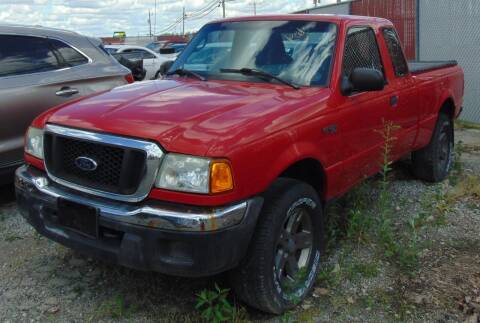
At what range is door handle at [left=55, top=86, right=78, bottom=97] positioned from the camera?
530 centimetres

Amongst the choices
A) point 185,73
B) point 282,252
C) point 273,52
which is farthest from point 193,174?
point 185,73

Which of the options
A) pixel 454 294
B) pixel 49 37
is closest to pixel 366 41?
pixel 454 294

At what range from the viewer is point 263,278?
305cm

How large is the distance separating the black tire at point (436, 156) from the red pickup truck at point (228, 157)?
1394 mm

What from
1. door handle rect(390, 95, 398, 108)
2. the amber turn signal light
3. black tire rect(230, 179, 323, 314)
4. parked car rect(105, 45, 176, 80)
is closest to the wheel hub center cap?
black tire rect(230, 179, 323, 314)

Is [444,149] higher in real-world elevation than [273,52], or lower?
lower

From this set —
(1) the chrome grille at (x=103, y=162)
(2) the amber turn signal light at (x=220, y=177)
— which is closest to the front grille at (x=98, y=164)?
(1) the chrome grille at (x=103, y=162)

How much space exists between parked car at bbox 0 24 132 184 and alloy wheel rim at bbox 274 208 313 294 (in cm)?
288

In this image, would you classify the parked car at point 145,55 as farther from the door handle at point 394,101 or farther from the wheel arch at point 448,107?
the door handle at point 394,101

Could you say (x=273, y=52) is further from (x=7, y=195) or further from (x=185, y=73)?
(x=7, y=195)

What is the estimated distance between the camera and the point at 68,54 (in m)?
5.67

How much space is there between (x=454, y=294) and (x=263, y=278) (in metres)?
1.38

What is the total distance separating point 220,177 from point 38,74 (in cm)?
323

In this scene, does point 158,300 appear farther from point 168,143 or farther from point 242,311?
point 168,143
